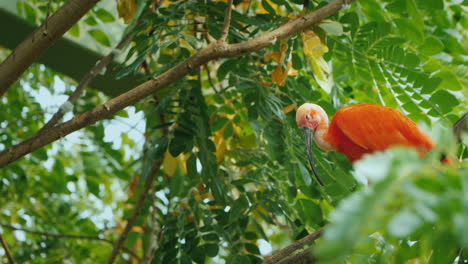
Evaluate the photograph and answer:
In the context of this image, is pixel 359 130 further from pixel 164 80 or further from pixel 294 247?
pixel 164 80

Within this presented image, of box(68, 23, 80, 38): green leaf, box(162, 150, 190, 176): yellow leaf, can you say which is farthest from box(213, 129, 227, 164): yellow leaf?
box(68, 23, 80, 38): green leaf

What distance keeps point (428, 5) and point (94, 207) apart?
302 centimetres

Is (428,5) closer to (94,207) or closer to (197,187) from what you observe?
(197,187)

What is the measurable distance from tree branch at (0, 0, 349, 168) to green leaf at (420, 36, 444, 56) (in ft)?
1.99

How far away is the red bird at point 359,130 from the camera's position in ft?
6.84

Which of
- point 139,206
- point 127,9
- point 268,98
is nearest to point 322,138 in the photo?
point 268,98

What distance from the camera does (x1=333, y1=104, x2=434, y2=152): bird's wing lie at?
6.82 ft

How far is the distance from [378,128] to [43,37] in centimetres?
123

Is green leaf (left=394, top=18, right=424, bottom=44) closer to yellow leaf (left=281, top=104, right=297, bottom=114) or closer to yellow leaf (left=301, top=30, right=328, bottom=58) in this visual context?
yellow leaf (left=301, top=30, right=328, bottom=58)

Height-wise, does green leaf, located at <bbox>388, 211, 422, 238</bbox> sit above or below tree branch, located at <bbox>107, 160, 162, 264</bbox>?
below

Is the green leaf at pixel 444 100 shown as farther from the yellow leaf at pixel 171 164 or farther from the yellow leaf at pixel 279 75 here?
the yellow leaf at pixel 171 164

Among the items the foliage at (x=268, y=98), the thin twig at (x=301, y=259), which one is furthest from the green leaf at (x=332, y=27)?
the thin twig at (x=301, y=259)

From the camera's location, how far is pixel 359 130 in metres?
2.20

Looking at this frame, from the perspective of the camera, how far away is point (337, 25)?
6.67 feet
